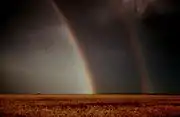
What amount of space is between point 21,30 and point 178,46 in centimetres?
75

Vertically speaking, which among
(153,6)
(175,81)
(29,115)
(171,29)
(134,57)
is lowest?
(29,115)

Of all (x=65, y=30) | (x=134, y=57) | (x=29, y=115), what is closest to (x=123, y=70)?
(x=134, y=57)

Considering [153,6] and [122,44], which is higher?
[153,6]

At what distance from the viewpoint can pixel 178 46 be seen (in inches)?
56.6

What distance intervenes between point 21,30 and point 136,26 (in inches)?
21.6

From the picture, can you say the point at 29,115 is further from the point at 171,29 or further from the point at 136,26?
the point at 171,29

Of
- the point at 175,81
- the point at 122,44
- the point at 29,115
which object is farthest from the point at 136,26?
the point at 29,115

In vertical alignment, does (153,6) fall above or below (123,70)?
above

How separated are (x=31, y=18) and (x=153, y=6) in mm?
588

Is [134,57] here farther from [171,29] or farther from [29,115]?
[29,115]

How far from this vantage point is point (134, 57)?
1433 millimetres

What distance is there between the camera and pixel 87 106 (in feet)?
4.57

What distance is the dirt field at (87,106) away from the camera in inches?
54.5

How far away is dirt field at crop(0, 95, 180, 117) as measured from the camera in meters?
1.38
